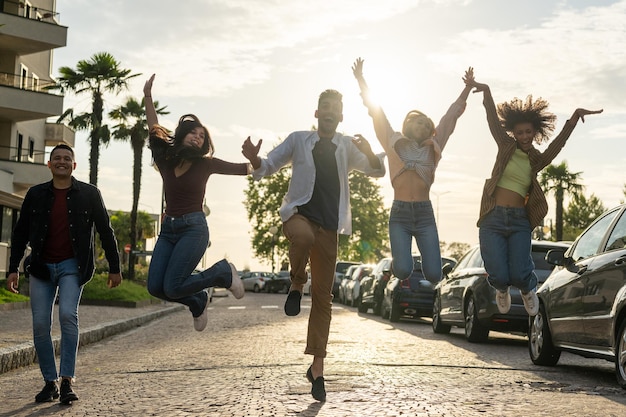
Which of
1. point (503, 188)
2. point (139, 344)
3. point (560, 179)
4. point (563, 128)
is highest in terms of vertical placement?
point (560, 179)

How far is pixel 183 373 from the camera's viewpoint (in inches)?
428

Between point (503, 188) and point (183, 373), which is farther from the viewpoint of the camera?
point (183, 373)

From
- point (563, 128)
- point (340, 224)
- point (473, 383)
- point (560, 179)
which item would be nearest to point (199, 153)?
point (340, 224)

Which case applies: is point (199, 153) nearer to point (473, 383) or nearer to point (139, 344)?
point (473, 383)

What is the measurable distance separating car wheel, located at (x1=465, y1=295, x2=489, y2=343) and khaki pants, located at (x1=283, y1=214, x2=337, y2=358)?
7782 millimetres

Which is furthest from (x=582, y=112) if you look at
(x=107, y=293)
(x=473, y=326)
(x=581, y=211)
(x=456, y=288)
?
(x=581, y=211)

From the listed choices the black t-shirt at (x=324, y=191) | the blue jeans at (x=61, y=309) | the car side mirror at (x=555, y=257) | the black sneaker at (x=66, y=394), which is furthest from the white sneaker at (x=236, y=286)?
the car side mirror at (x=555, y=257)

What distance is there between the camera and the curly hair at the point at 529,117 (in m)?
7.38

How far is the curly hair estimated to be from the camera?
7383 mm

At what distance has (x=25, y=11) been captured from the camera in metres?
42.8

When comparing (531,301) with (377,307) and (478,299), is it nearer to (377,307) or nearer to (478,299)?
(478,299)

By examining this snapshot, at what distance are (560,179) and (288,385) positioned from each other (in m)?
52.3

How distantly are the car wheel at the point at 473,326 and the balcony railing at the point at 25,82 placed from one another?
29145mm

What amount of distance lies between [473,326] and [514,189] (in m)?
8.66
